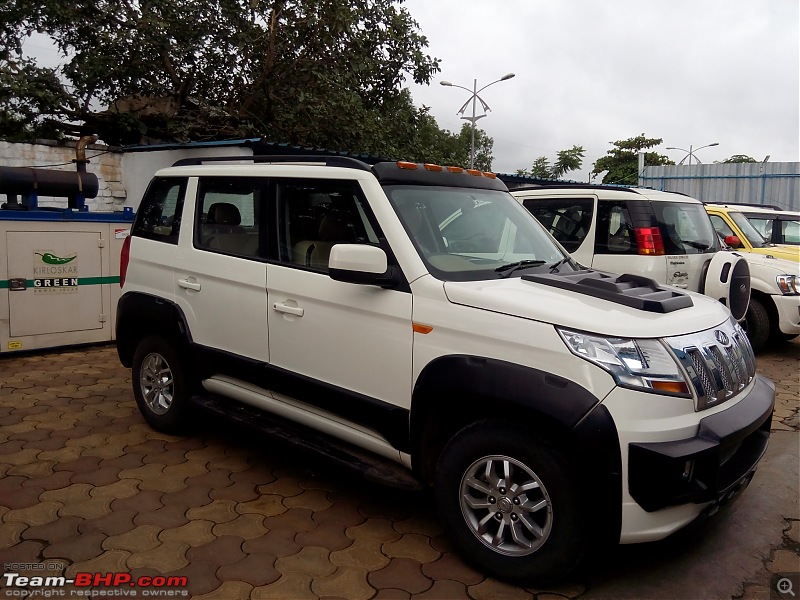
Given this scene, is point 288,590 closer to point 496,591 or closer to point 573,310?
point 496,591

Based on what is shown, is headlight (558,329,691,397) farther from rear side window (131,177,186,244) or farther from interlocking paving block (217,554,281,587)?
rear side window (131,177,186,244)

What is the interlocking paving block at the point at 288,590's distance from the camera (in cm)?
268

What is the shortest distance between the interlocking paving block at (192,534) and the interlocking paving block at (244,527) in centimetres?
5

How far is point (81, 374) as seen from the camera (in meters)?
6.14

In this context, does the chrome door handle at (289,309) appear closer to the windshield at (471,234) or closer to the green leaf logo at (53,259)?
the windshield at (471,234)

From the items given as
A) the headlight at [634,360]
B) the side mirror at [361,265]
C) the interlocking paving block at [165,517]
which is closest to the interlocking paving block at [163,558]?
the interlocking paving block at [165,517]

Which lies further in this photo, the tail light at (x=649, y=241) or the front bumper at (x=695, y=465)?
the tail light at (x=649, y=241)

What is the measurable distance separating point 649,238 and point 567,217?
0.95 m

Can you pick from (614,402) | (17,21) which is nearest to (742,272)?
(614,402)

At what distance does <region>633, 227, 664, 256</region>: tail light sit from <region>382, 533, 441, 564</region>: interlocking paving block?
4.46 meters

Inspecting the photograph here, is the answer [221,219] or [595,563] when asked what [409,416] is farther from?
[221,219]

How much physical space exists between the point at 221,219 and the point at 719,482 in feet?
10.4

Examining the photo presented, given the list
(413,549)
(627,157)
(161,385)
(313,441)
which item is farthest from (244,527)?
(627,157)

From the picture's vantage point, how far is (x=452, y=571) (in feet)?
9.41
